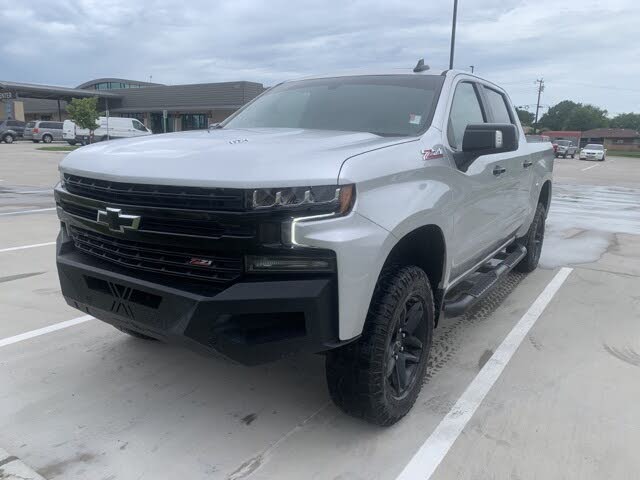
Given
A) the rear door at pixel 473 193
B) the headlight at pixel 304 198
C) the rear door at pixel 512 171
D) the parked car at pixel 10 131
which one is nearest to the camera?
the headlight at pixel 304 198

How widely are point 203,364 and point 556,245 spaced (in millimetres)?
6013

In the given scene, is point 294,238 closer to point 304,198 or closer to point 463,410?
point 304,198

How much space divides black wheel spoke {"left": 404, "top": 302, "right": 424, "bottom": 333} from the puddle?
166 inches

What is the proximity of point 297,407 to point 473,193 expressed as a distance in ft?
5.77

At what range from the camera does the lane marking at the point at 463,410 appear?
2586 mm

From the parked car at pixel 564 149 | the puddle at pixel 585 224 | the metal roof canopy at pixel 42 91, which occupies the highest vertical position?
the metal roof canopy at pixel 42 91

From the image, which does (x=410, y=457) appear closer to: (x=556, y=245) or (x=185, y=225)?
(x=185, y=225)

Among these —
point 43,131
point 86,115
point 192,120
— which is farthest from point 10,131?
point 192,120

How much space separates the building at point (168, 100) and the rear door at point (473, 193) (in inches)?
1433

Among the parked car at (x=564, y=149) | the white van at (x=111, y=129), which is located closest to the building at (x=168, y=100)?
the white van at (x=111, y=129)

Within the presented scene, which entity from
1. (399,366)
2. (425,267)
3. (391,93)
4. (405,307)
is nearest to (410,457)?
(399,366)

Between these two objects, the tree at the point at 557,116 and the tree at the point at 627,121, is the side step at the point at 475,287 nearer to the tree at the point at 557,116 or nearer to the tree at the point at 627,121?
the tree at the point at 557,116

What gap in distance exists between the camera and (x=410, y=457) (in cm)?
266

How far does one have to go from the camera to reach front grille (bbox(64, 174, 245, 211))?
224 cm
